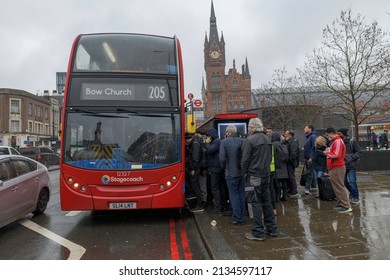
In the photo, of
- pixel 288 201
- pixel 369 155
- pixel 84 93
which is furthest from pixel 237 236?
pixel 369 155

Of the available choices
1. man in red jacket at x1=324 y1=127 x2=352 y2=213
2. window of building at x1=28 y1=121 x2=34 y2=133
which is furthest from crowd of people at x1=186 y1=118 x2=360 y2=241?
window of building at x1=28 y1=121 x2=34 y2=133

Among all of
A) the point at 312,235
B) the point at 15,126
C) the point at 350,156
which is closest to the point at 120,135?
the point at 312,235

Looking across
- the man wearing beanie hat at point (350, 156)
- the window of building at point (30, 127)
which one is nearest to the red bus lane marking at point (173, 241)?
the man wearing beanie hat at point (350, 156)

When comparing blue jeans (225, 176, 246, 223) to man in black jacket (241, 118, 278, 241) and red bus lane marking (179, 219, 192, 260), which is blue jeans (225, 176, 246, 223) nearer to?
man in black jacket (241, 118, 278, 241)

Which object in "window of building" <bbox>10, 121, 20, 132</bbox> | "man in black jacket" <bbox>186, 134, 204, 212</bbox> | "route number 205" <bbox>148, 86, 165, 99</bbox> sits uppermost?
"window of building" <bbox>10, 121, 20, 132</bbox>

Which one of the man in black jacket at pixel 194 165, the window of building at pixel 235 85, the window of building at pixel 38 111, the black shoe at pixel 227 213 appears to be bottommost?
the black shoe at pixel 227 213

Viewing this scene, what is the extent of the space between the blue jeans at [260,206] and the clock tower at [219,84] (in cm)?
11213

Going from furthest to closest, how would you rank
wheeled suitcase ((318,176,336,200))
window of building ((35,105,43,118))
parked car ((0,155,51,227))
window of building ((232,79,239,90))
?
window of building ((232,79,239,90)) < window of building ((35,105,43,118)) < wheeled suitcase ((318,176,336,200)) < parked car ((0,155,51,227))

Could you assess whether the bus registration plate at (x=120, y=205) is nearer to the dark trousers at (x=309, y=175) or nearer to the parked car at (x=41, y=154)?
the dark trousers at (x=309, y=175)

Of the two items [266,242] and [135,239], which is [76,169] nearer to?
[135,239]

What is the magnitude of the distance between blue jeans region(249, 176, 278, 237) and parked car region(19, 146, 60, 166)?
75.1 ft

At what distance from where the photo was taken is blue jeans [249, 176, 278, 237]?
477 centimetres

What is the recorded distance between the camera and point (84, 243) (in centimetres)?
521

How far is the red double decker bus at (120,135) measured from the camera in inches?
235
